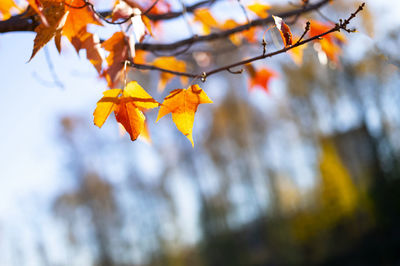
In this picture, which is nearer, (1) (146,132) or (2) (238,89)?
(1) (146,132)

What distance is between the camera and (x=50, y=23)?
710 mm

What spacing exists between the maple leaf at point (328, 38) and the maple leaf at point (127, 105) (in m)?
0.83

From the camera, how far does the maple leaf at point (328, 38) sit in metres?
1.29

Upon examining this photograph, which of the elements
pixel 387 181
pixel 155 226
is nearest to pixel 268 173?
pixel 387 181

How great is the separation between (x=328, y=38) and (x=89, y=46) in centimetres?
97

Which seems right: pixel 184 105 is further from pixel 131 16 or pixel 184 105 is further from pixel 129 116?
pixel 131 16

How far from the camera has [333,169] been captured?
838 centimetres

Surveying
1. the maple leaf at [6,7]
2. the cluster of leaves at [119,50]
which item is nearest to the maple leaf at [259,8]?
the cluster of leaves at [119,50]

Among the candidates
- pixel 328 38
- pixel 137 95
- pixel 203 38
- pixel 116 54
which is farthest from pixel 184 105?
pixel 328 38

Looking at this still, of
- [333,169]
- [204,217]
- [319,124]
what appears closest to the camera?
[333,169]

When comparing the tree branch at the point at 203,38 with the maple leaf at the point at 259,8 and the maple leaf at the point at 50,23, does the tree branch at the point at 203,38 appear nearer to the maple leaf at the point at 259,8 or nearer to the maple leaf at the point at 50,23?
the maple leaf at the point at 259,8

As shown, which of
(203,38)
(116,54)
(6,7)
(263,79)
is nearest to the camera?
(116,54)

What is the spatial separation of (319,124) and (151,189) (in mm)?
7479

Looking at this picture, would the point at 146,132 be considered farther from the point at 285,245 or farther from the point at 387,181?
the point at 387,181
